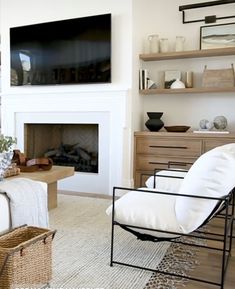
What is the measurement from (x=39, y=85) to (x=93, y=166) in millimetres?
1320

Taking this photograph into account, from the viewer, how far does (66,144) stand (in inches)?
186

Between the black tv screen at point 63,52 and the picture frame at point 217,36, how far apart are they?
1180mm

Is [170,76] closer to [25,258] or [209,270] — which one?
[209,270]

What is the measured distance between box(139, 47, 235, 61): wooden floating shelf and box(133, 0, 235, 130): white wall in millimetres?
127

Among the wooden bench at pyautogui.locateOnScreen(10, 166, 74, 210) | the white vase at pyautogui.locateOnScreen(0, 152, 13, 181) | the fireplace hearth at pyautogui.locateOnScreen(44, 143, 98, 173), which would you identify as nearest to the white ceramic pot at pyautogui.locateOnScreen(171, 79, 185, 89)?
the fireplace hearth at pyautogui.locateOnScreen(44, 143, 98, 173)

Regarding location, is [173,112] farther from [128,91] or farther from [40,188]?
[40,188]

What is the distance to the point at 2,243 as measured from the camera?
1636mm

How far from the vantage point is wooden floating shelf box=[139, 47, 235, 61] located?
3785mm

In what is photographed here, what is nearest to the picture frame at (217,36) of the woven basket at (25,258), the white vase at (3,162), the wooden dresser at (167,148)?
the wooden dresser at (167,148)

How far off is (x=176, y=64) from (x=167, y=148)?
119 centimetres

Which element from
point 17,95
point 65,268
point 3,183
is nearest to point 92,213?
point 65,268

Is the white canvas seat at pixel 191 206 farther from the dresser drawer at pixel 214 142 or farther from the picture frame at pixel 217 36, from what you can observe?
the picture frame at pixel 217 36

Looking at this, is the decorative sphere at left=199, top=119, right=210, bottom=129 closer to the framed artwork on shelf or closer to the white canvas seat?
the framed artwork on shelf

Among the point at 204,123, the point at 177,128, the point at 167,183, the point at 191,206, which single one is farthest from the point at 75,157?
the point at 191,206
